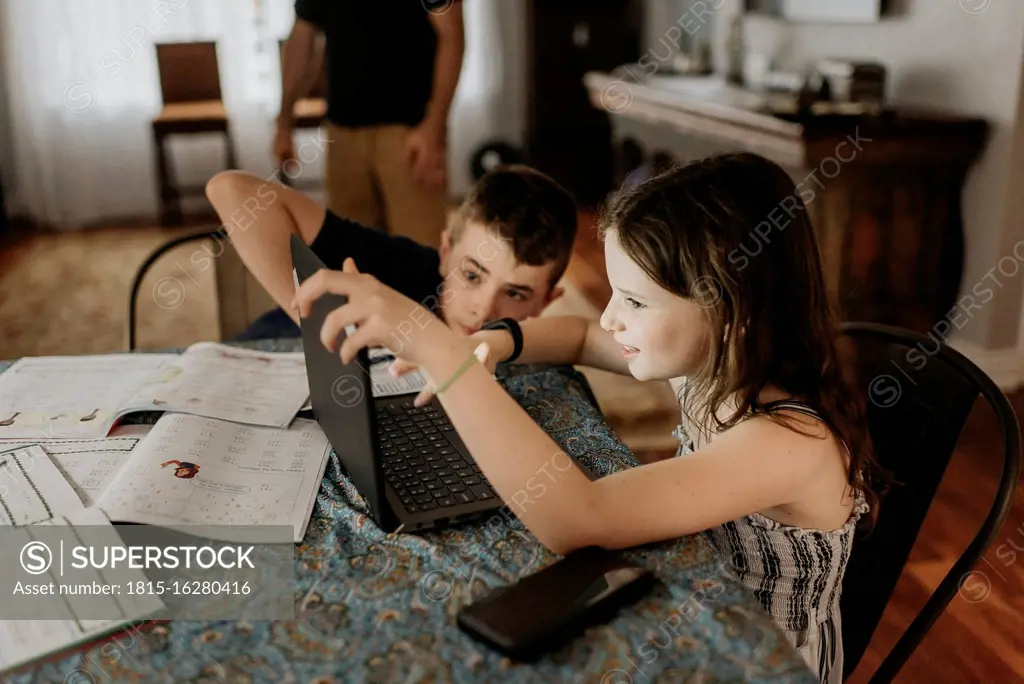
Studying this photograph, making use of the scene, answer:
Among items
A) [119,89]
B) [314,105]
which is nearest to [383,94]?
[314,105]

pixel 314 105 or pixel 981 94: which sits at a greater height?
pixel 981 94

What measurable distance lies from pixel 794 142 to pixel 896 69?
0.65m

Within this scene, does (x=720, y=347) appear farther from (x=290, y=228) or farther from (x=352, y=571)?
(x=290, y=228)

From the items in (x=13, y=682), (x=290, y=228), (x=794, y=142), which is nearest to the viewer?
(x=13, y=682)

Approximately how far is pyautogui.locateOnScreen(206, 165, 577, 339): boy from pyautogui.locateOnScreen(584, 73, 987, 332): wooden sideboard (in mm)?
1497

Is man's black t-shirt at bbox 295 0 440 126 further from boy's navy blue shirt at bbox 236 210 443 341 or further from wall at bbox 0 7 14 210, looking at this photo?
wall at bbox 0 7 14 210

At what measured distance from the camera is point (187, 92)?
5164 mm

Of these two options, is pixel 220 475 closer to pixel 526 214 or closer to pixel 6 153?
pixel 526 214

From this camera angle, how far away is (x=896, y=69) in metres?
3.22

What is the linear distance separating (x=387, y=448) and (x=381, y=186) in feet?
5.40

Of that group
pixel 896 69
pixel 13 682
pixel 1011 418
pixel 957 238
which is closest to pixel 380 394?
pixel 13 682

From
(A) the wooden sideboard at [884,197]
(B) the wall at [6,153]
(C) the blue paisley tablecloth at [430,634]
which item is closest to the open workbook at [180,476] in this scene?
(C) the blue paisley tablecloth at [430,634]

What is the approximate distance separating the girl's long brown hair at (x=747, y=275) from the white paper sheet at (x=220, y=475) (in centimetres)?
43

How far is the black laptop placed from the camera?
35.3 inches
